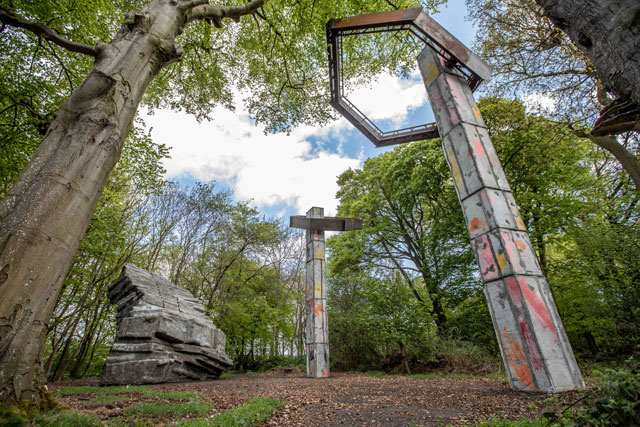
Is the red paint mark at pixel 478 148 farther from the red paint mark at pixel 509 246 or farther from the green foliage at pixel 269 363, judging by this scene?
the green foliage at pixel 269 363

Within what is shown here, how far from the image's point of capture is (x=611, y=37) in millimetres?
1795

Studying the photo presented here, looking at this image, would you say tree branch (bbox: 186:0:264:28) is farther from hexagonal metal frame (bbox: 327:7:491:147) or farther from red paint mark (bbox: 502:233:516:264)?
red paint mark (bbox: 502:233:516:264)

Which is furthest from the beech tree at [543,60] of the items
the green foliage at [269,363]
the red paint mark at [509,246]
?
the green foliage at [269,363]

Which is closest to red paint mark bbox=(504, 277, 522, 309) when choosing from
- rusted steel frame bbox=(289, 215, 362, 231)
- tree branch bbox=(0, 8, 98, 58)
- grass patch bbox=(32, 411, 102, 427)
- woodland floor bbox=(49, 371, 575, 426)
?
woodland floor bbox=(49, 371, 575, 426)

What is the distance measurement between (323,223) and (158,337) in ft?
22.1

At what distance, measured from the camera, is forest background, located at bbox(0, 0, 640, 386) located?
728 centimetres

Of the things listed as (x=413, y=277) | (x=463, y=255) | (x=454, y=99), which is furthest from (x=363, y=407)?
(x=413, y=277)

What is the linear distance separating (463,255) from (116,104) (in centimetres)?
1401

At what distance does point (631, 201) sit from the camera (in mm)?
11156

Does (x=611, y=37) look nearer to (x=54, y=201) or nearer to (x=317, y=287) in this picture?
(x=54, y=201)

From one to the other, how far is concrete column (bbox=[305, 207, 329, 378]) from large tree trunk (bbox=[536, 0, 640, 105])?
10060 mm

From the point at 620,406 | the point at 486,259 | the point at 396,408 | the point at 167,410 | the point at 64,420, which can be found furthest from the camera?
the point at 486,259

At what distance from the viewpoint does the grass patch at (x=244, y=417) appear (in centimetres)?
281

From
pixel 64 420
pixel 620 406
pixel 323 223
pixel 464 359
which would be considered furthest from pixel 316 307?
pixel 620 406
